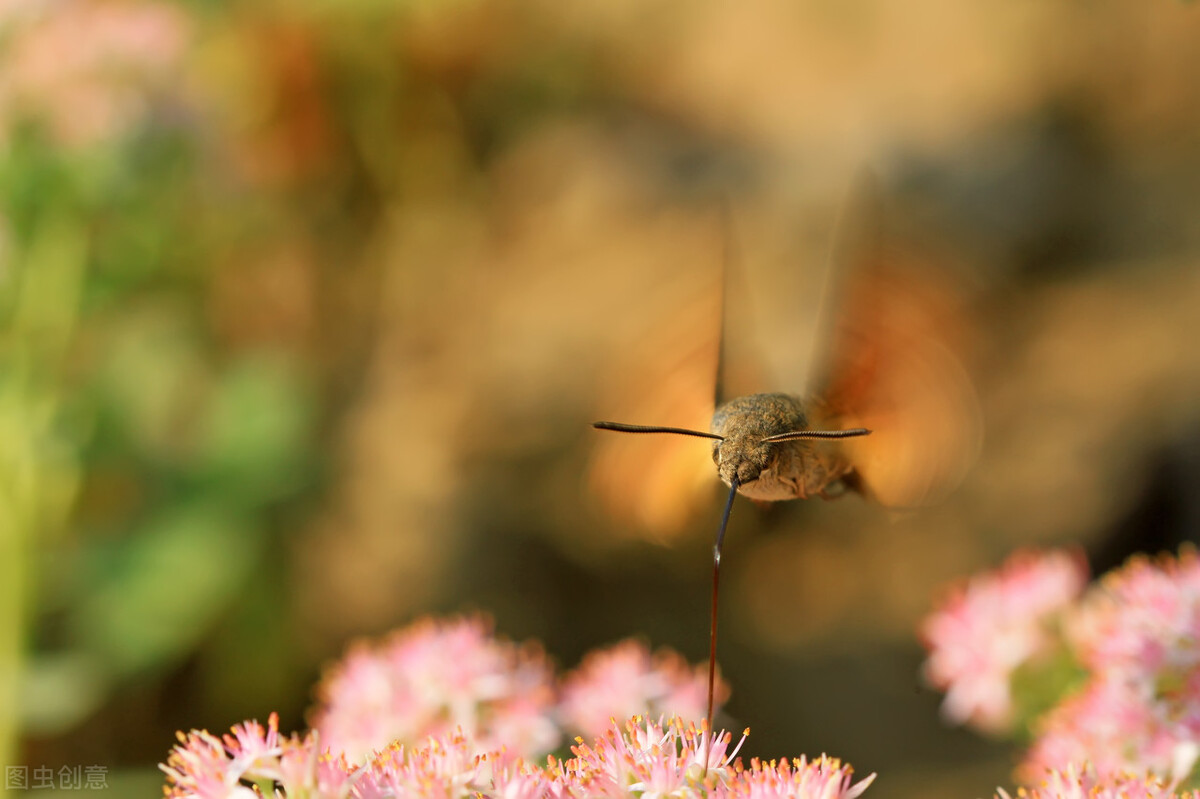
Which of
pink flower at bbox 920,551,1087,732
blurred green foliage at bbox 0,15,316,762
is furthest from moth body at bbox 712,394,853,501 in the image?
blurred green foliage at bbox 0,15,316,762

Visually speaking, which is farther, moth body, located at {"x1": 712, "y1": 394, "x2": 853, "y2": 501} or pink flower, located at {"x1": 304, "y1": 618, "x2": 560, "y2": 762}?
pink flower, located at {"x1": 304, "y1": 618, "x2": 560, "y2": 762}

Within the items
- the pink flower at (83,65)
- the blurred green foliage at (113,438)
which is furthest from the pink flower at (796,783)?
the pink flower at (83,65)

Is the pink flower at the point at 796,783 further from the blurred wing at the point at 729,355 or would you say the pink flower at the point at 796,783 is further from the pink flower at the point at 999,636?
the pink flower at the point at 999,636

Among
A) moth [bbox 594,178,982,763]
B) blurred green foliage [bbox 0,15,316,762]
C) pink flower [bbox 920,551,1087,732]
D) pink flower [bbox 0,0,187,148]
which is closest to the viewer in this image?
moth [bbox 594,178,982,763]

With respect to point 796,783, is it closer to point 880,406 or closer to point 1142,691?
point 880,406

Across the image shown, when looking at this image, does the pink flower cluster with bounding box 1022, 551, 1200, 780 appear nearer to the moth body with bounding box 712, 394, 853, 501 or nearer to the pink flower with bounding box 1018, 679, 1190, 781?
the pink flower with bounding box 1018, 679, 1190, 781

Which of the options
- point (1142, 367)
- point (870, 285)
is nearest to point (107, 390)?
point (870, 285)

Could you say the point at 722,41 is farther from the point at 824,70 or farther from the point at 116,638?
the point at 116,638

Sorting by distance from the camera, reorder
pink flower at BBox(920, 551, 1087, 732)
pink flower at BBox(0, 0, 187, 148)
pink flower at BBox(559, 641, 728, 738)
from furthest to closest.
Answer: pink flower at BBox(0, 0, 187, 148) < pink flower at BBox(920, 551, 1087, 732) < pink flower at BBox(559, 641, 728, 738)

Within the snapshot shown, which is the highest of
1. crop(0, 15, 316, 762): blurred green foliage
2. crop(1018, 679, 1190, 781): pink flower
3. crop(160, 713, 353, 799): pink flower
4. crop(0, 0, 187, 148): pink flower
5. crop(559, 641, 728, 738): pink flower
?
crop(0, 0, 187, 148): pink flower
